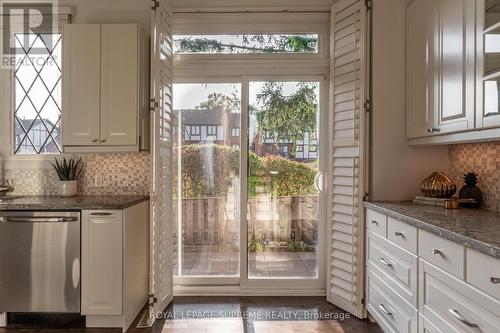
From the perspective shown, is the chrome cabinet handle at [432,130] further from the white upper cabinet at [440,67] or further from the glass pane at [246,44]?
the glass pane at [246,44]

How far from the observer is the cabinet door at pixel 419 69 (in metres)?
2.28

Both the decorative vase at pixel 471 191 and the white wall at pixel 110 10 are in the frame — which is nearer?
the decorative vase at pixel 471 191

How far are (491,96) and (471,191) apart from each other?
79 centimetres

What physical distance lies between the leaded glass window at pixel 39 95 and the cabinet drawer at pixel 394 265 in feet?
9.45

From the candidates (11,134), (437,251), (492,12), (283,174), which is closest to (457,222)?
(437,251)

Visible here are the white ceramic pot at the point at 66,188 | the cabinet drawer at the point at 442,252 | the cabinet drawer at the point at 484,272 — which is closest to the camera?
the cabinet drawer at the point at 484,272

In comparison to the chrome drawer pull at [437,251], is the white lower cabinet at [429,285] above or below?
below

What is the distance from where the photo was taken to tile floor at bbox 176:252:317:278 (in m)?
3.23

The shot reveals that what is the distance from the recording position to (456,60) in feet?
6.46

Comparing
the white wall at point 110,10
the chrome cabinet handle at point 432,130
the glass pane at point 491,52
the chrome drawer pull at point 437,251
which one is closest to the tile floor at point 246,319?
the chrome drawer pull at point 437,251

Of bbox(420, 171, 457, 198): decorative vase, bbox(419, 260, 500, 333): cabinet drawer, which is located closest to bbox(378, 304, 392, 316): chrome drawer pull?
bbox(419, 260, 500, 333): cabinet drawer

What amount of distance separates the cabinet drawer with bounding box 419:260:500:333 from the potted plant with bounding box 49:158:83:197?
9.05ft

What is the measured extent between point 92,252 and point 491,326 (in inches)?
92.2

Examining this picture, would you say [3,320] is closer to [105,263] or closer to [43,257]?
[43,257]
